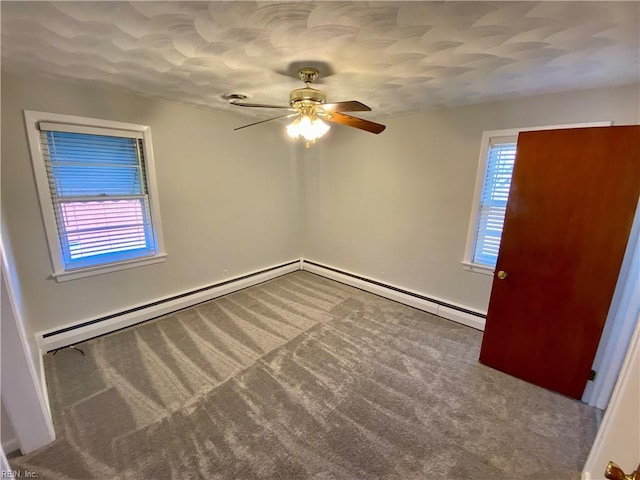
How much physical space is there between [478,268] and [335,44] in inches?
100

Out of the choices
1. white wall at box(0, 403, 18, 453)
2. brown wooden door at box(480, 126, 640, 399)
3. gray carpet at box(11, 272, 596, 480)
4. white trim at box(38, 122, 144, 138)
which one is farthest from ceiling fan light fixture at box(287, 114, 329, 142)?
white wall at box(0, 403, 18, 453)

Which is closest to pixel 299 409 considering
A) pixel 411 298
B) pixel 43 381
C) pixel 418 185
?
pixel 43 381

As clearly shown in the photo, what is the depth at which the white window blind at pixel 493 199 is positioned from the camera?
2631 mm

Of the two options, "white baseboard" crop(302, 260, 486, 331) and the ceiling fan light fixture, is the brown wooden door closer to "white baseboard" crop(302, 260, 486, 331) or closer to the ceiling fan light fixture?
"white baseboard" crop(302, 260, 486, 331)

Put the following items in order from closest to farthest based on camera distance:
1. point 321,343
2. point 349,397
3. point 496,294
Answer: point 349,397
point 496,294
point 321,343

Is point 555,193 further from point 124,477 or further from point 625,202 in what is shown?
point 124,477

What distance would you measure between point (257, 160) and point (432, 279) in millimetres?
2780

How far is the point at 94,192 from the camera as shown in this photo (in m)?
2.58

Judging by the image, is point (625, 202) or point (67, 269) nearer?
point (625, 202)

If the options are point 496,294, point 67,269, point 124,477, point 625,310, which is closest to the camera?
point 124,477

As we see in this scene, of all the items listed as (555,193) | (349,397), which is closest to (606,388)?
(555,193)

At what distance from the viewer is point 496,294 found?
2332 mm

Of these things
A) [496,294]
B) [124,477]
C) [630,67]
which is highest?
[630,67]

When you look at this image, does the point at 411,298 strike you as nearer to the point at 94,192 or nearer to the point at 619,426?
the point at 619,426
